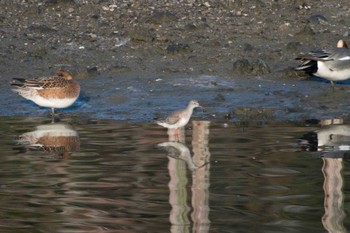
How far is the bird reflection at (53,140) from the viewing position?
12453 mm

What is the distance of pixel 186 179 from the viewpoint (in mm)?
10766

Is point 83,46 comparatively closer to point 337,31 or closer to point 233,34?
point 233,34

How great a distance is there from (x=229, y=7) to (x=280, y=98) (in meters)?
4.66

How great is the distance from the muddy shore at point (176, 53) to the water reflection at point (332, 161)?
1.33m

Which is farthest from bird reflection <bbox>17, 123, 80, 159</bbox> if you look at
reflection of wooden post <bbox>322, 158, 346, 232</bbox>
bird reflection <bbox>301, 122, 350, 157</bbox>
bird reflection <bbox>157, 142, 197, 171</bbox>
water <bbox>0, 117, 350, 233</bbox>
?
reflection of wooden post <bbox>322, 158, 346, 232</bbox>

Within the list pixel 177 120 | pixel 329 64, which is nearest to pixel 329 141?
pixel 177 120

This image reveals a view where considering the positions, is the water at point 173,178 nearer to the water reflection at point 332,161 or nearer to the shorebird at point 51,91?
the water reflection at point 332,161

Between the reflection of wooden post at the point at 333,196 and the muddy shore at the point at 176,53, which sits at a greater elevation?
the muddy shore at the point at 176,53

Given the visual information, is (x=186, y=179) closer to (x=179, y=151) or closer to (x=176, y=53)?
(x=179, y=151)

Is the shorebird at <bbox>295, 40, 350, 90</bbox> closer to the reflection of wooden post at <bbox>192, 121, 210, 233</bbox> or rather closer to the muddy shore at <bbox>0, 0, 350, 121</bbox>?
the muddy shore at <bbox>0, 0, 350, 121</bbox>

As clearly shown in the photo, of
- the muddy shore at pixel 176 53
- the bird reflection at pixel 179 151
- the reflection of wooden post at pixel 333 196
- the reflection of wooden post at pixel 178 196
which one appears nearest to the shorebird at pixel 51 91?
the muddy shore at pixel 176 53

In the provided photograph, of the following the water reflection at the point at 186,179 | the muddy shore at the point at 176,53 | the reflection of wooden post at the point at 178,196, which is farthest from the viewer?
the muddy shore at the point at 176,53

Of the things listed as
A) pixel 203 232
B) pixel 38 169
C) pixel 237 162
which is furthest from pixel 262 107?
pixel 203 232

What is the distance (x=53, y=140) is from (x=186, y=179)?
9.31 ft
